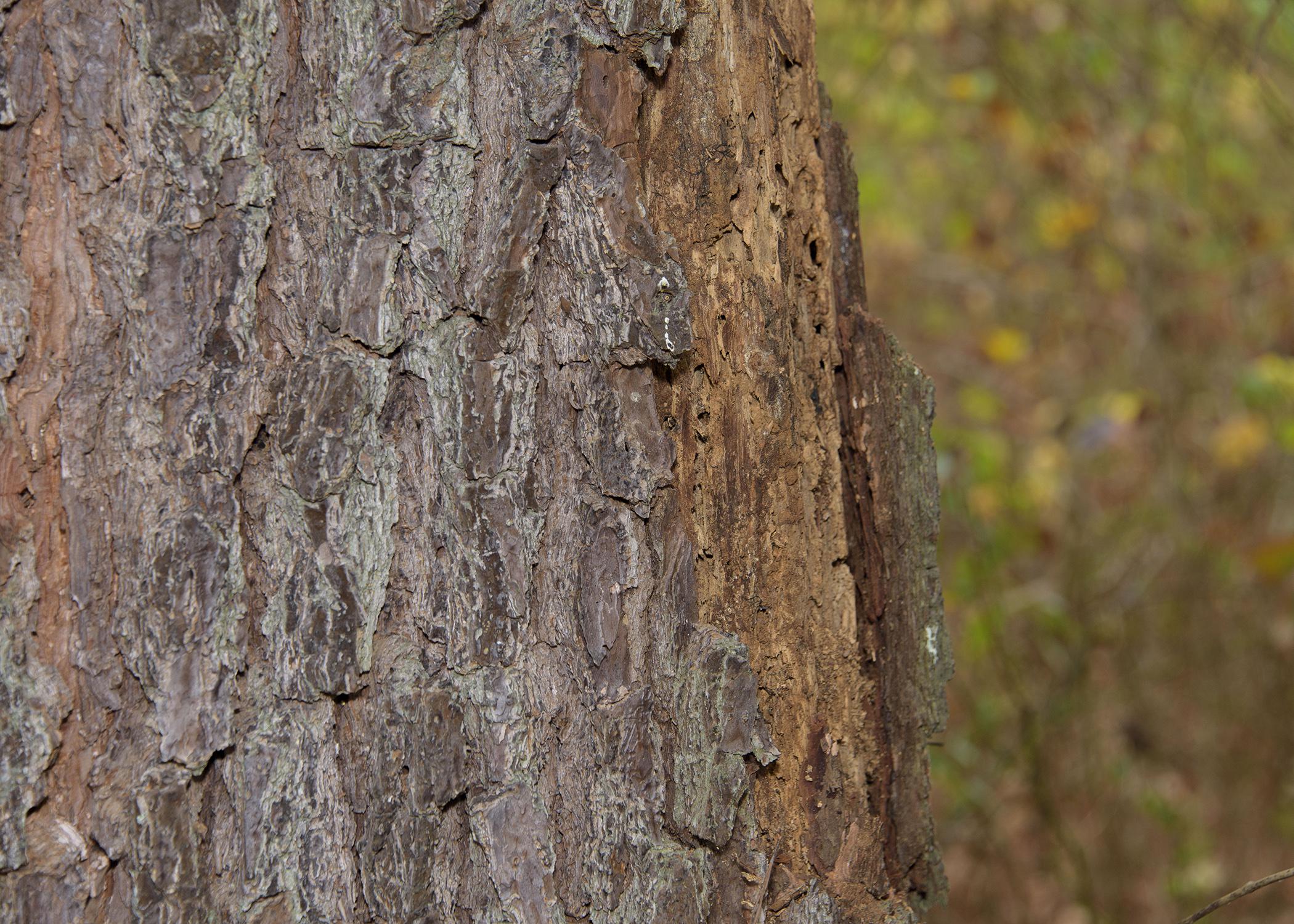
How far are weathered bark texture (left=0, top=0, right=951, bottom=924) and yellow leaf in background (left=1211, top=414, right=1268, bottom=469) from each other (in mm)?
3399

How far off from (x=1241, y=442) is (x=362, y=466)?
11.9 ft

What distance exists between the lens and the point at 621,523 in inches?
34.4

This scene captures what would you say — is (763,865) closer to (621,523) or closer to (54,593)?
(621,523)

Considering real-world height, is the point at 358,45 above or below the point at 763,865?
above

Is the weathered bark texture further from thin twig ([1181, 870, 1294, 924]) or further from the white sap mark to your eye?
thin twig ([1181, 870, 1294, 924])

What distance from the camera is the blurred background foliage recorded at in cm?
287

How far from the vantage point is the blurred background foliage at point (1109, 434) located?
2.87 meters

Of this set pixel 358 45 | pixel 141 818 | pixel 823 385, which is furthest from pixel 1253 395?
pixel 141 818

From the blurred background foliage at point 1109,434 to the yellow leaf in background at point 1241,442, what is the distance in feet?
0.04

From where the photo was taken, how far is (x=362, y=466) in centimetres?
86

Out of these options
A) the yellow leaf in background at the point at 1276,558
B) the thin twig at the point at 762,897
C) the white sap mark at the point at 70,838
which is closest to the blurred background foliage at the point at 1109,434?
the yellow leaf in background at the point at 1276,558

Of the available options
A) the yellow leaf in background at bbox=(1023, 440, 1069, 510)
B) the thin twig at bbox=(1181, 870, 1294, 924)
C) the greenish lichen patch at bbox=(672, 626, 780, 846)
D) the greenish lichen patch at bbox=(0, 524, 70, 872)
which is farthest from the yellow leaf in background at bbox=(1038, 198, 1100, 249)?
the greenish lichen patch at bbox=(0, 524, 70, 872)

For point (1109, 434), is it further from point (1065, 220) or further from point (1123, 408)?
point (1065, 220)

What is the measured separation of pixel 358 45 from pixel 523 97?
0.15 meters
